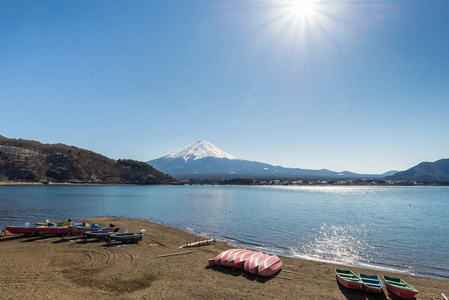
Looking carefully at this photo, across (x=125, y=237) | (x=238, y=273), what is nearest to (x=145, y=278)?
(x=238, y=273)

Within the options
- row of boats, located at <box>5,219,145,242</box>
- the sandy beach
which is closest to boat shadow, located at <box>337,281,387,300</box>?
the sandy beach

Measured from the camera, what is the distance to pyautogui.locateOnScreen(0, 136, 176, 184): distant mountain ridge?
144 metres

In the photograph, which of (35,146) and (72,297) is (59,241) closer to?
(72,297)

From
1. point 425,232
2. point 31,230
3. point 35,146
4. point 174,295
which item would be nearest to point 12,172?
point 35,146

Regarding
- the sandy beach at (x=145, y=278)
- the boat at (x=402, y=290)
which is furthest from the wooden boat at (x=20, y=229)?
the boat at (x=402, y=290)

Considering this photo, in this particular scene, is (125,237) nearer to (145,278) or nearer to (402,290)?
(145,278)

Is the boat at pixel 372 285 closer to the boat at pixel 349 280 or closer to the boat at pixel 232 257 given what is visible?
the boat at pixel 349 280

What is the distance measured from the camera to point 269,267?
16.8 metres

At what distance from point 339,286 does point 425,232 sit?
27804 mm

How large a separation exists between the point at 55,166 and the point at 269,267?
183753 millimetres

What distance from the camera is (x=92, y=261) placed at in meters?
18.4

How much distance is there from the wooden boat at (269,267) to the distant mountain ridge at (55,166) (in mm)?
171131

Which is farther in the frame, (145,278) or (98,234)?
(98,234)

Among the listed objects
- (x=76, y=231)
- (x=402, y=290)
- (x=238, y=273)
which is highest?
(x=76, y=231)
